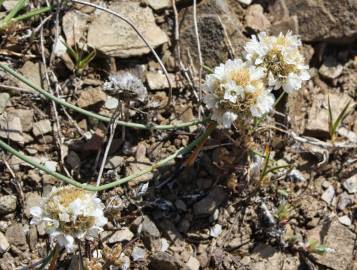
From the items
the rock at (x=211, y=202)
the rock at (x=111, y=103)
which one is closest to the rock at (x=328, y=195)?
the rock at (x=211, y=202)

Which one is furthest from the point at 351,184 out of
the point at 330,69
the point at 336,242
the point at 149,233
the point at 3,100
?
the point at 3,100

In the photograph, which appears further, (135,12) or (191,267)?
(135,12)

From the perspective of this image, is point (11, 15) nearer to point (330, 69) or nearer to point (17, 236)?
point (17, 236)

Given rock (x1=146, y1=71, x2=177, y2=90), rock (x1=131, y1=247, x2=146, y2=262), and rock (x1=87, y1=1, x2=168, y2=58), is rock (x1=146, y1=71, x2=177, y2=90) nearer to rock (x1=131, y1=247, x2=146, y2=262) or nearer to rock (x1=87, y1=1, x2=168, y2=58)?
rock (x1=87, y1=1, x2=168, y2=58)

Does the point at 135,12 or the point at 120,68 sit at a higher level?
the point at 135,12

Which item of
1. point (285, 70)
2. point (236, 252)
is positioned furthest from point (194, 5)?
point (236, 252)

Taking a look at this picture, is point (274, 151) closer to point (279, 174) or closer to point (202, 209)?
point (279, 174)
